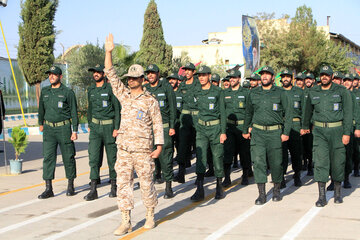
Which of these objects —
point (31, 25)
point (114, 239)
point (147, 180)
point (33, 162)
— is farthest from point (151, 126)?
point (31, 25)

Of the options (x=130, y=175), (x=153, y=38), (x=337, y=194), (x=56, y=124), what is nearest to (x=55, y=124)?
(x=56, y=124)

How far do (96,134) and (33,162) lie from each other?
19.2 ft

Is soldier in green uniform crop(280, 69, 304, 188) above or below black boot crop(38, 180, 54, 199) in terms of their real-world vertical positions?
above

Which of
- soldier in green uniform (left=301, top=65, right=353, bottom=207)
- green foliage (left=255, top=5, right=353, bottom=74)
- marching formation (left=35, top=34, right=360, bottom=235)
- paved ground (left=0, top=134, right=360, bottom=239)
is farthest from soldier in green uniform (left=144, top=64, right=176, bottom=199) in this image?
green foliage (left=255, top=5, right=353, bottom=74)

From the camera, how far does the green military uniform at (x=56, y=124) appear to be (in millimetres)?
8930

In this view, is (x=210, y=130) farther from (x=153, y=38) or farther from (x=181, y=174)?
(x=153, y=38)

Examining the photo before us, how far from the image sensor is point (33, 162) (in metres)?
14.2

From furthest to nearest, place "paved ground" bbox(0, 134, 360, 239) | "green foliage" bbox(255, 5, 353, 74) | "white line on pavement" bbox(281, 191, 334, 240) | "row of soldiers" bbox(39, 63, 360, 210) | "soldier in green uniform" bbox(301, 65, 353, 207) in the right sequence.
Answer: "green foliage" bbox(255, 5, 353, 74) < "row of soldiers" bbox(39, 63, 360, 210) < "soldier in green uniform" bbox(301, 65, 353, 207) < "paved ground" bbox(0, 134, 360, 239) < "white line on pavement" bbox(281, 191, 334, 240)

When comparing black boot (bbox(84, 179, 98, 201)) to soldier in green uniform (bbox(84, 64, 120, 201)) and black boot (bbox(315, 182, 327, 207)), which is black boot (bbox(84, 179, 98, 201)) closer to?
soldier in green uniform (bbox(84, 64, 120, 201))

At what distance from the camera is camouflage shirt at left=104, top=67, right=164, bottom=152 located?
6.48 m

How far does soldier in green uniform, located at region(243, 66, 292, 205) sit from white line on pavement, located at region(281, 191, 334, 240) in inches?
35.7

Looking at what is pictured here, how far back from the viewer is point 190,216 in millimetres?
7398

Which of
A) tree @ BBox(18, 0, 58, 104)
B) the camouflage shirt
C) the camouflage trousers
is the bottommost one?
the camouflage trousers

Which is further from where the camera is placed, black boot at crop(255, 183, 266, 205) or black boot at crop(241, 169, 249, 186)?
black boot at crop(241, 169, 249, 186)
